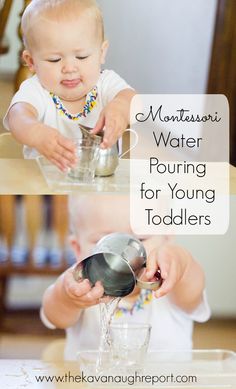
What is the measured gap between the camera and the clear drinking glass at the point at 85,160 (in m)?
0.91

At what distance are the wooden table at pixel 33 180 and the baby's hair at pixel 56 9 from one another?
14 cm

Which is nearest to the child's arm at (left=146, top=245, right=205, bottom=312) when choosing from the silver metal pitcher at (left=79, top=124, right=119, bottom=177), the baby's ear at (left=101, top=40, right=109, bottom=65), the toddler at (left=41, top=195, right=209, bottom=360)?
the toddler at (left=41, top=195, right=209, bottom=360)

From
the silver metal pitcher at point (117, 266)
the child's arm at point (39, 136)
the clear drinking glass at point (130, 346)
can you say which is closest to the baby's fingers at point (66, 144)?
the child's arm at point (39, 136)

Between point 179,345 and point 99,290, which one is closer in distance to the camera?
point 99,290

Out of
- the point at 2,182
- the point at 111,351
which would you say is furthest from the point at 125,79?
the point at 111,351

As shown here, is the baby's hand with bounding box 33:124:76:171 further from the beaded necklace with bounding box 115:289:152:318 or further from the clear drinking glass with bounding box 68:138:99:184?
the beaded necklace with bounding box 115:289:152:318

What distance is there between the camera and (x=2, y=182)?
36.5 inches

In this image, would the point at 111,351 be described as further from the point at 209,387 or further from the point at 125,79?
the point at 125,79

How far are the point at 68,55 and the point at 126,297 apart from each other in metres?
0.29

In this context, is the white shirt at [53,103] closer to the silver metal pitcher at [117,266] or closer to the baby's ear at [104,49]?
the baby's ear at [104,49]

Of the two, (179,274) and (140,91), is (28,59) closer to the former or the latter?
(140,91)

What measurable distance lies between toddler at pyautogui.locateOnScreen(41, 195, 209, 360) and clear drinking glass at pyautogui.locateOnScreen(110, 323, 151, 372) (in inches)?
1.7

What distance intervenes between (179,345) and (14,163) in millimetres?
296

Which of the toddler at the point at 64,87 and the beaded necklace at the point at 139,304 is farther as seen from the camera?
the beaded necklace at the point at 139,304
